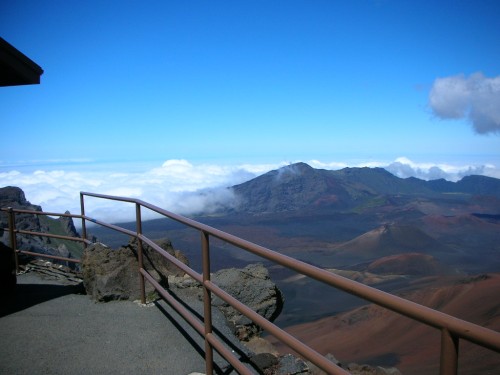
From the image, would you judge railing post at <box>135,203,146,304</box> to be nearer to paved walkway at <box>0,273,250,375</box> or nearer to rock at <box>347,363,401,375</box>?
paved walkway at <box>0,273,250,375</box>

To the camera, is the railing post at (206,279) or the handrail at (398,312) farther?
the railing post at (206,279)

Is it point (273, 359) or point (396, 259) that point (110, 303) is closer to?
point (273, 359)

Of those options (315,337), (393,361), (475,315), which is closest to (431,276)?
(475,315)

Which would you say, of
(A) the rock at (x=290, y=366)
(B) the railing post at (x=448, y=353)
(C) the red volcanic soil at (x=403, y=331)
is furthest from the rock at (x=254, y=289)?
(C) the red volcanic soil at (x=403, y=331)

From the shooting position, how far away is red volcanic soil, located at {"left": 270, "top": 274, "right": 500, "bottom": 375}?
4909 centimetres

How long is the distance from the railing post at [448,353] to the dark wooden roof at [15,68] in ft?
16.5

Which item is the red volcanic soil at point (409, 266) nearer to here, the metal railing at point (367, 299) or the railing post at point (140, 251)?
the railing post at point (140, 251)

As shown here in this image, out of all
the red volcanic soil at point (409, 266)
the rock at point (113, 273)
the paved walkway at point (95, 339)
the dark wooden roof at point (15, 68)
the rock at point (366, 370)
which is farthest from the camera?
the red volcanic soil at point (409, 266)

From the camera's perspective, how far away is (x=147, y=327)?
4.01m

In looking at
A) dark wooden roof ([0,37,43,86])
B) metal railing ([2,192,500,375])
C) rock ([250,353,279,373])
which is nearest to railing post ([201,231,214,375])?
metal railing ([2,192,500,375])

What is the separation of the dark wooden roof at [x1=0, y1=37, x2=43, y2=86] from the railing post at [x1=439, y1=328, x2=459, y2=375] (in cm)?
503

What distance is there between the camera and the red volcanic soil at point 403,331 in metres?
49.1

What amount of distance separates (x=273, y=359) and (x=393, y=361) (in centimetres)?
5378

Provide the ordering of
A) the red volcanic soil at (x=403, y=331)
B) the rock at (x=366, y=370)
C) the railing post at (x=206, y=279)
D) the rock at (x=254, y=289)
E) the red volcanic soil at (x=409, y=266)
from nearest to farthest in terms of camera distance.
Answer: the railing post at (x=206, y=279) < the rock at (x=366, y=370) < the rock at (x=254, y=289) < the red volcanic soil at (x=403, y=331) < the red volcanic soil at (x=409, y=266)
